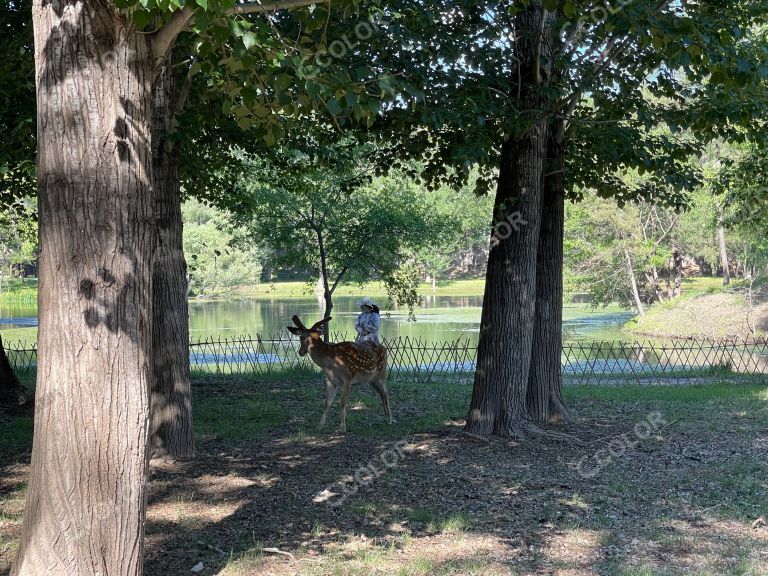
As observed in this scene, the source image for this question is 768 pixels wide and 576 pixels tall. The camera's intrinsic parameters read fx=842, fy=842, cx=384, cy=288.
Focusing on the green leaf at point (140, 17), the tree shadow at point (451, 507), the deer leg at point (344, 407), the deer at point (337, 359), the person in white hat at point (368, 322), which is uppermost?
the green leaf at point (140, 17)

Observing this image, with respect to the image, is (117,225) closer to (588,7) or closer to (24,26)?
(588,7)

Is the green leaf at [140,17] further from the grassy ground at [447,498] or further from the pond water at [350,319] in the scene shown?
the pond water at [350,319]

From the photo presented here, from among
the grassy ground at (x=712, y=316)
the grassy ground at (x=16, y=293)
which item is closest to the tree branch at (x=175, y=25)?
the grassy ground at (x=712, y=316)

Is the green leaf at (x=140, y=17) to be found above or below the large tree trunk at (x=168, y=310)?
above

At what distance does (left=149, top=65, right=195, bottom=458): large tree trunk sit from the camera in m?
8.73

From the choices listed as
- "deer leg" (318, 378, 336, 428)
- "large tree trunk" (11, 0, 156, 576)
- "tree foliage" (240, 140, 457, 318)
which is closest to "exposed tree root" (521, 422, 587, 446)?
"deer leg" (318, 378, 336, 428)

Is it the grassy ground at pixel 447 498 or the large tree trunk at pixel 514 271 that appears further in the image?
the large tree trunk at pixel 514 271

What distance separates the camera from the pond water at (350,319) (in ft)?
114

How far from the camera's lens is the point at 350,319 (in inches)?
1574

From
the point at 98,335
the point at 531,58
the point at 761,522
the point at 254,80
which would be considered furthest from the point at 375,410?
the point at 98,335

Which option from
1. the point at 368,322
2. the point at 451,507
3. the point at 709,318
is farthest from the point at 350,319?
the point at 451,507

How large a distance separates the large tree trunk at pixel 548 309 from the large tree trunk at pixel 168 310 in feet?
15.0

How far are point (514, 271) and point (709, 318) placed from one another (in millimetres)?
31683

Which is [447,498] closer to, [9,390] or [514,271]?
[514,271]
